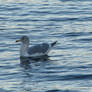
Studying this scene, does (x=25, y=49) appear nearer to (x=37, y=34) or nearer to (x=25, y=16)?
(x=37, y=34)

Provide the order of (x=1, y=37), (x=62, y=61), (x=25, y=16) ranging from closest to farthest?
(x=62, y=61), (x=1, y=37), (x=25, y=16)

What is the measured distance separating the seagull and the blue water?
0.95 feet

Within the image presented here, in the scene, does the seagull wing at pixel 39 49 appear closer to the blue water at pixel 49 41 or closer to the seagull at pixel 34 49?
the seagull at pixel 34 49

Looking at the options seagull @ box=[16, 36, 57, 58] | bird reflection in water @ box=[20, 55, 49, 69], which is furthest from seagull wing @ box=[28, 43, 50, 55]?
bird reflection in water @ box=[20, 55, 49, 69]

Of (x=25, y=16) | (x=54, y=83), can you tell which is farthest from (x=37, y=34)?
(x=54, y=83)

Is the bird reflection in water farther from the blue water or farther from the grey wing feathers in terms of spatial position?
the grey wing feathers

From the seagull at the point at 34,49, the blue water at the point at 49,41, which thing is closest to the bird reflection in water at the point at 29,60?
the blue water at the point at 49,41

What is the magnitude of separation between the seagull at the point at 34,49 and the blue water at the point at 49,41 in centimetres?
29

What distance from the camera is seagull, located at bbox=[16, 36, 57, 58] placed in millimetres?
19375

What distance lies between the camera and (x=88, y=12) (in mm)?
25656

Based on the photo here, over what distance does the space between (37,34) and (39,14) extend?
4061 millimetres

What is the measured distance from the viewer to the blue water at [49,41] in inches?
605

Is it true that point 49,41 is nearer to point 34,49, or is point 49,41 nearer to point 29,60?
point 34,49

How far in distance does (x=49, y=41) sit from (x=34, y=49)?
4.25 feet
